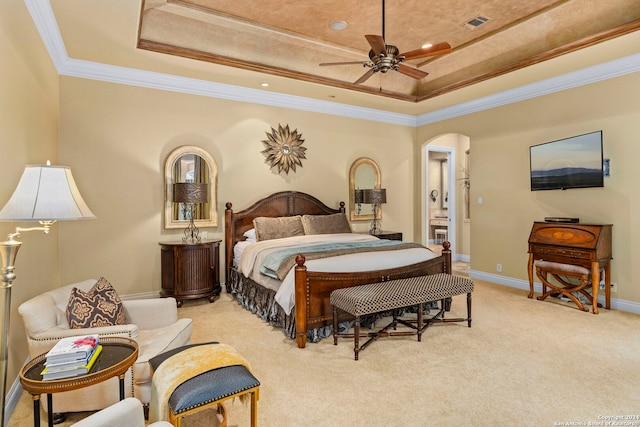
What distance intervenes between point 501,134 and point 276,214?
143 inches

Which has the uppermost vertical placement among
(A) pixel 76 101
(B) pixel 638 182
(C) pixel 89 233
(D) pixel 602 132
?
(A) pixel 76 101

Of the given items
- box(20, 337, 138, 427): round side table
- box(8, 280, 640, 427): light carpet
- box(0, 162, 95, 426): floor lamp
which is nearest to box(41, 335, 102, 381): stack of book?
box(20, 337, 138, 427): round side table

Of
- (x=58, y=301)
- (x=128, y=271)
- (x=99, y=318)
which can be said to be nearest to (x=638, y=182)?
(x=99, y=318)

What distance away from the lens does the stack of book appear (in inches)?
62.4

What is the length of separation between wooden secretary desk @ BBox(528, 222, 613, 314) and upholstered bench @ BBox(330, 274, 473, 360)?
154 centimetres

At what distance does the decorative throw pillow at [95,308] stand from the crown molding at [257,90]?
221 cm

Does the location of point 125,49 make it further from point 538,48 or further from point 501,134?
point 501,134

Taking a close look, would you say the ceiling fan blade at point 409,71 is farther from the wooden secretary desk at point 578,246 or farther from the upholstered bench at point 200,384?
the upholstered bench at point 200,384

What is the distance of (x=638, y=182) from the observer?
4012 millimetres

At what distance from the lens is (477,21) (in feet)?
13.3

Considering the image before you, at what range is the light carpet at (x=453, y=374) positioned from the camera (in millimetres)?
2148

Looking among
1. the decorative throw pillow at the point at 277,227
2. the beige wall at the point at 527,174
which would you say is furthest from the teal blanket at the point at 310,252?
the beige wall at the point at 527,174

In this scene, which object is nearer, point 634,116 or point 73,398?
point 73,398

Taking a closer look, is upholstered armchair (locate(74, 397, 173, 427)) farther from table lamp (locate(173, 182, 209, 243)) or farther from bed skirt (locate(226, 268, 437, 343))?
table lamp (locate(173, 182, 209, 243))
